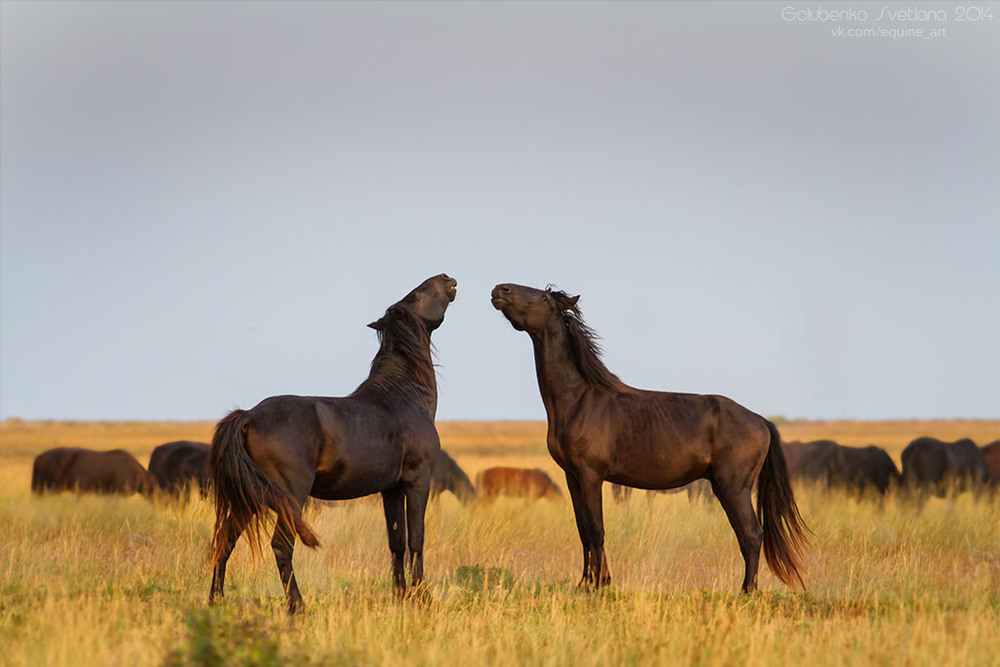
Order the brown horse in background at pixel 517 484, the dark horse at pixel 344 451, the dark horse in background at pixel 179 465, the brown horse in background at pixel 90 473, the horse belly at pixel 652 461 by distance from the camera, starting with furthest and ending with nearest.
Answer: the brown horse in background at pixel 517 484
the brown horse in background at pixel 90 473
the dark horse in background at pixel 179 465
the horse belly at pixel 652 461
the dark horse at pixel 344 451

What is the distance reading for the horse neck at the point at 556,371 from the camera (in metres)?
9.77

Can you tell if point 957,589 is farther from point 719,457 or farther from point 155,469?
point 155,469

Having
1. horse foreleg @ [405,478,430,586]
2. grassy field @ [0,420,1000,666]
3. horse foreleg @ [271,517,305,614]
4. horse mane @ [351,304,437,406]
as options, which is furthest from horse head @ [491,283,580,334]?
horse foreleg @ [271,517,305,614]

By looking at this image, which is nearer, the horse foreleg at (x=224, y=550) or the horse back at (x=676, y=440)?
the horse foreleg at (x=224, y=550)

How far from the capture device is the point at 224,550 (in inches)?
328

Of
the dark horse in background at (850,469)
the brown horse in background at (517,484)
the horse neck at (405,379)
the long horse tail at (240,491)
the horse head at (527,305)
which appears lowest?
the brown horse in background at (517,484)

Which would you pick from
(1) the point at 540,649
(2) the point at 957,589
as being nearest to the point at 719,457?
(2) the point at 957,589

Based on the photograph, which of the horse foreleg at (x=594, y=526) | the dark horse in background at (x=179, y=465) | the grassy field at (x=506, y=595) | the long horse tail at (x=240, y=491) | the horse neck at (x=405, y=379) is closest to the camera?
the grassy field at (x=506, y=595)

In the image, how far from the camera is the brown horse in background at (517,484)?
951 inches

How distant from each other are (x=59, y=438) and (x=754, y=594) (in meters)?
62.2

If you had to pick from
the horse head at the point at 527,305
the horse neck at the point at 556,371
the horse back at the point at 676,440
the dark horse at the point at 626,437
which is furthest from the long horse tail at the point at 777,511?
the horse head at the point at 527,305

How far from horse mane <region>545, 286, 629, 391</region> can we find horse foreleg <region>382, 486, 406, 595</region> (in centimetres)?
217

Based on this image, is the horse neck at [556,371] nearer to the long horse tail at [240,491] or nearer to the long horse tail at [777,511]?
the long horse tail at [777,511]

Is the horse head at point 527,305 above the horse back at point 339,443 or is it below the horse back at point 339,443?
above
